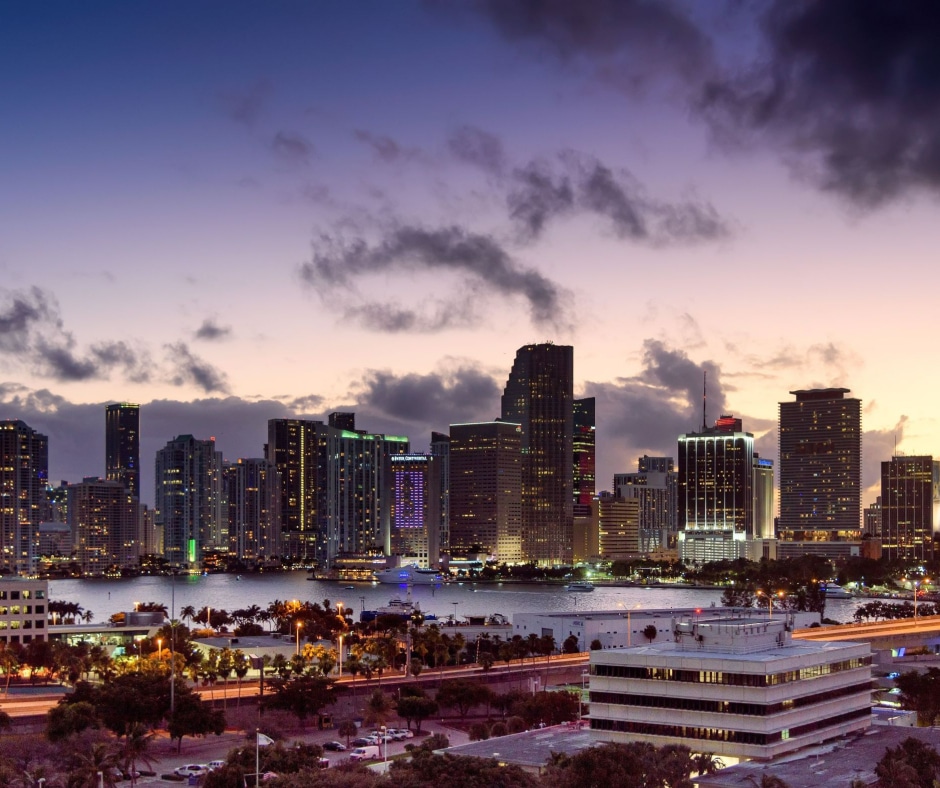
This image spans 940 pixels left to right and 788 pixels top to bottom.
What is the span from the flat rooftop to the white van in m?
20.9

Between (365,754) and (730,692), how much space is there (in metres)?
21.0

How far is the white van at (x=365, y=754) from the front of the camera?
216ft

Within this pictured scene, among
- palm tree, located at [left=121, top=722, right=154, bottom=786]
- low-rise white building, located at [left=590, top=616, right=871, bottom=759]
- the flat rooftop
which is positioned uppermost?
low-rise white building, located at [left=590, top=616, right=871, bottom=759]

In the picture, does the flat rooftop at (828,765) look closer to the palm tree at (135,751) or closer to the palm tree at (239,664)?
the palm tree at (135,751)

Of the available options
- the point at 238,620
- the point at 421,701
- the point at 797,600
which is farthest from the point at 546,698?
the point at 797,600

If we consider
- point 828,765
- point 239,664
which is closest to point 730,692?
point 828,765

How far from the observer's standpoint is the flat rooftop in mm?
50250

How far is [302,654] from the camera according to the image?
307 ft

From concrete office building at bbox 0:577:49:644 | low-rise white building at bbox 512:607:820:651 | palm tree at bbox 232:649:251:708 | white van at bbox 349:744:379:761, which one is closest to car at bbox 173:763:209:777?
white van at bbox 349:744:379:761

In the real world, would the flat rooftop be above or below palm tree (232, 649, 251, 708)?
above

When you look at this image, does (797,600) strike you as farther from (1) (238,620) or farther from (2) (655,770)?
(2) (655,770)

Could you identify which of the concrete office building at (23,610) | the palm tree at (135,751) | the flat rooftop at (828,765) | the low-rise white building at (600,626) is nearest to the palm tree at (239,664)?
the palm tree at (135,751)

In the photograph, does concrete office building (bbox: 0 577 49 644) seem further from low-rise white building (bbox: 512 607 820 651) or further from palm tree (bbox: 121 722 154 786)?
palm tree (bbox: 121 722 154 786)

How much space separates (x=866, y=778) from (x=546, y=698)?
2912 centimetres
